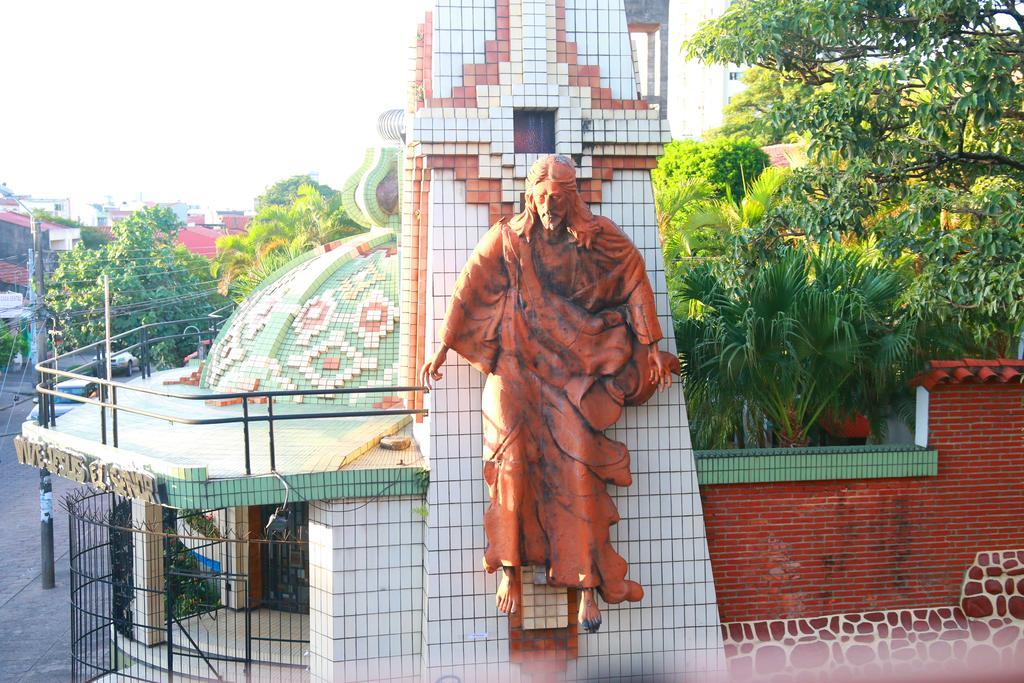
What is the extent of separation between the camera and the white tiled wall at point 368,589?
337 inches

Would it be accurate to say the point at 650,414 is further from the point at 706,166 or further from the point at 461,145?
the point at 706,166

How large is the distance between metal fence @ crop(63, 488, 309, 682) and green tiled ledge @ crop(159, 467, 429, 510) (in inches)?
68.5

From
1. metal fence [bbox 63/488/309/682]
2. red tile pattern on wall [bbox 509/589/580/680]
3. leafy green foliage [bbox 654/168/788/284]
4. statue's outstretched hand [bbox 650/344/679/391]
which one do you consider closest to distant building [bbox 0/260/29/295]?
leafy green foliage [bbox 654/168/788/284]

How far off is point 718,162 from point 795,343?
23.0 meters

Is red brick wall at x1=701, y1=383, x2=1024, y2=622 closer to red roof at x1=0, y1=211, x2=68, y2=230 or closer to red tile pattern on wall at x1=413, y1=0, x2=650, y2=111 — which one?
red tile pattern on wall at x1=413, y1=0, x2=650, y2=111

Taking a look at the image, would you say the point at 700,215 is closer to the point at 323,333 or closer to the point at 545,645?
the point at 323,333

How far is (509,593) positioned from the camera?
8102 mm

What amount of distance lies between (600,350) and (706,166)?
2457cm

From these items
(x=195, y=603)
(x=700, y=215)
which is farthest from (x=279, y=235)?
(x=195, y=603)

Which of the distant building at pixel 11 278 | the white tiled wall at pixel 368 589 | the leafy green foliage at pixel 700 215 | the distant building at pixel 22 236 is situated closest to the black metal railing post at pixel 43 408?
the white tiled wall at pixel 368 589

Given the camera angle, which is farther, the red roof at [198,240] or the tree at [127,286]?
the red roof at [198,240]

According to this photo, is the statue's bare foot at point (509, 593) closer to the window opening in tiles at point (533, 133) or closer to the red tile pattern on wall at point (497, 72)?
the window opening in tiles at point (533, 133)

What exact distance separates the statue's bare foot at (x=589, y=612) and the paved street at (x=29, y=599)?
27.2 feet

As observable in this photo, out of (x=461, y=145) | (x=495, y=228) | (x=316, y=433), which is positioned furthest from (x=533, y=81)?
(x=316, y=433)
